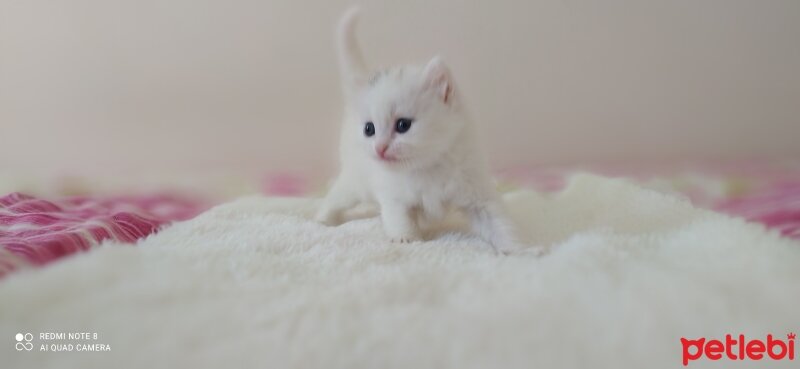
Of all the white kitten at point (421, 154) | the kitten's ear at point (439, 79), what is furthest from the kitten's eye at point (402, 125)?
the kitten's ear at point (439, 79)

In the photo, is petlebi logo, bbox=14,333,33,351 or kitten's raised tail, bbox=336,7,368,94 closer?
petlebi logo, bbox=14,333,33,351

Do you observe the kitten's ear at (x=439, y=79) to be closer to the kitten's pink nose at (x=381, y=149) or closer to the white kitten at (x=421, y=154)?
the white kitten at (x=421, y=154)

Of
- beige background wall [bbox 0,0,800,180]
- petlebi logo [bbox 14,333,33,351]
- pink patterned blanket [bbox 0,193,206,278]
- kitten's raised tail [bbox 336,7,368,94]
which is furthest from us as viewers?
beige background wall [bbox 0,0,800,180]

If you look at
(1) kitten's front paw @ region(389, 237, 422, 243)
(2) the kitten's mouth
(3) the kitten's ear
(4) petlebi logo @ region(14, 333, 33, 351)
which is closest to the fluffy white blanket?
(4) petlebi logo @ region(14, 333, 33, 351)

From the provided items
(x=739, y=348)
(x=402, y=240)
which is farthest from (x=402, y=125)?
(x=739, y=348)

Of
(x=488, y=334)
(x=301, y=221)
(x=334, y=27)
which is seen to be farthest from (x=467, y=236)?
(x=334, y=27)

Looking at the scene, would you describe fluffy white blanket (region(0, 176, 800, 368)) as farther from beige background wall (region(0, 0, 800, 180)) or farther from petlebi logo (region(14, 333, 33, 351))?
beige background wall (region(0, 0, 800, 180))

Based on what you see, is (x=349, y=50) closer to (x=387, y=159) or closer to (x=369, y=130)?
(x=369, y=130)
